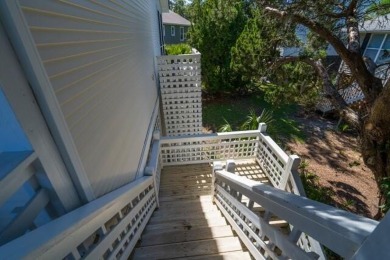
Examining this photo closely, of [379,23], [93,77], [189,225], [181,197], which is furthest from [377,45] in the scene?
[93,77]

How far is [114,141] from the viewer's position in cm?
189

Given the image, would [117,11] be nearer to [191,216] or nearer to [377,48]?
[191,216]

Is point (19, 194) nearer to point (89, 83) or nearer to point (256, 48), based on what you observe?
point (89, 83)

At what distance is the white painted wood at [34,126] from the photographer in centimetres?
72

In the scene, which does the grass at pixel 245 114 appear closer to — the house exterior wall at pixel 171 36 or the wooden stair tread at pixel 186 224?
the wooden stair tread at pixel 186 224

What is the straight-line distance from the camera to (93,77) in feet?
5.09

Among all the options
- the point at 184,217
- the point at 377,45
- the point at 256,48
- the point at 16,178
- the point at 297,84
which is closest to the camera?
the point at 16,178

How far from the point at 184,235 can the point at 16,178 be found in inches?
78.9

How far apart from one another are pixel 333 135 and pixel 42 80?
28.5 feet

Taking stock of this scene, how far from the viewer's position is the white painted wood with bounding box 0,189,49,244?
745 mm

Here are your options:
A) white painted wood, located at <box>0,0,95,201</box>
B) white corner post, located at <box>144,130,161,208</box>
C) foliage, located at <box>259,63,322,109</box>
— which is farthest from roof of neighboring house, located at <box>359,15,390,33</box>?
white painted wood, located at <box>0,0,95,201</box>

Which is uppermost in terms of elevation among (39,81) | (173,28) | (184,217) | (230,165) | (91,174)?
(39,81)

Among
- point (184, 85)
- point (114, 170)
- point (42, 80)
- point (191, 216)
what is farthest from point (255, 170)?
point (42, 80)

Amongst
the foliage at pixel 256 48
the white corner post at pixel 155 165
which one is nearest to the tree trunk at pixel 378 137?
the foliage at pixel 256 48
